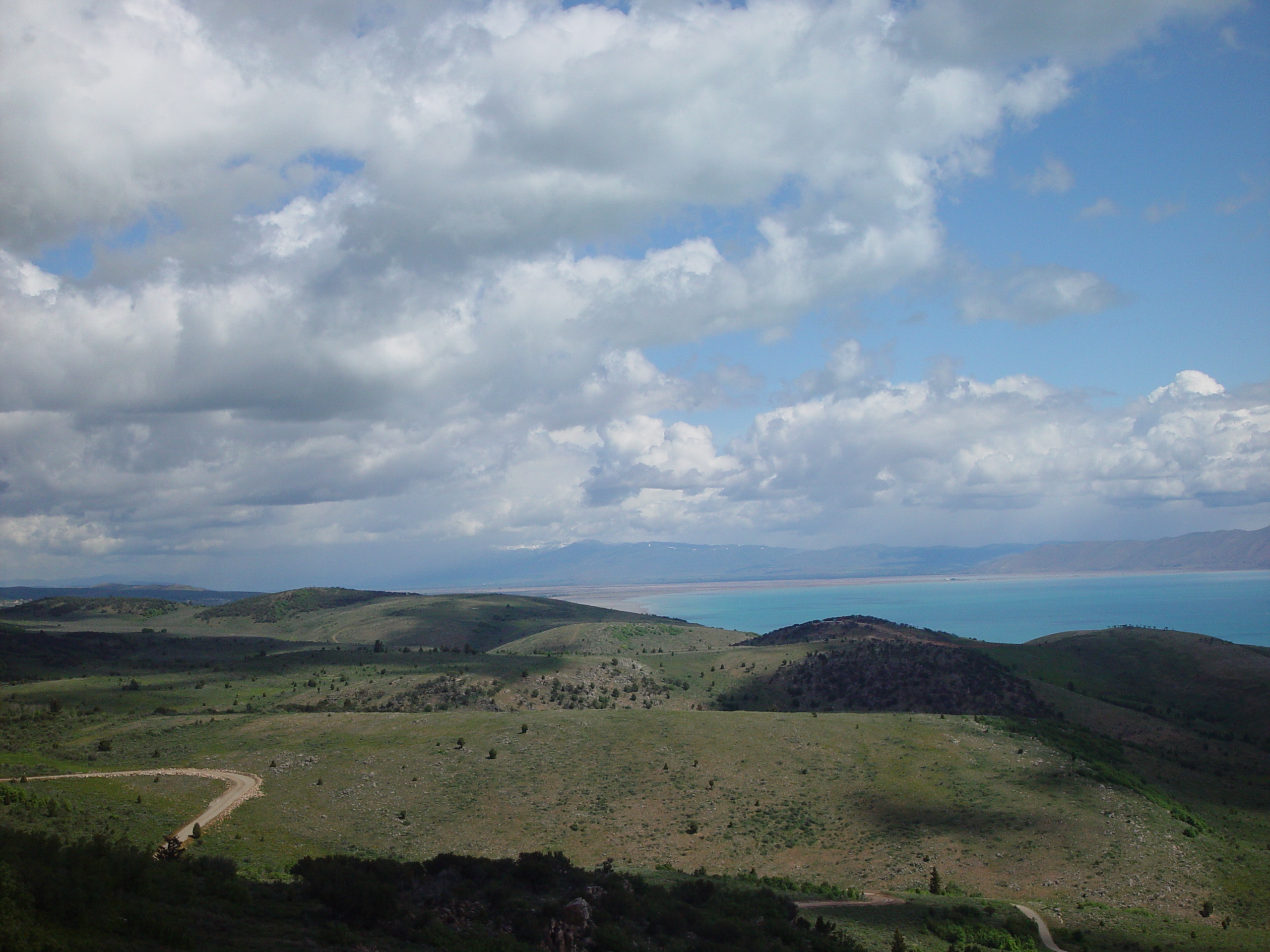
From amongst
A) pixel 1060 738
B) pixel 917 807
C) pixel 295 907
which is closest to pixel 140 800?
pixel 295 907

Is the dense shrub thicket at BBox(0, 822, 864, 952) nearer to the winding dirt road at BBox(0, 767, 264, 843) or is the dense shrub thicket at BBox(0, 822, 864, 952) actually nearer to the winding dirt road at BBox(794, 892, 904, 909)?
the winding dirt road at BBox(794, 892, 904, 909)

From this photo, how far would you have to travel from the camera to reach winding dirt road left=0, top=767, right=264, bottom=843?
31789 millimetres

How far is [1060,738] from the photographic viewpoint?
2083 inches

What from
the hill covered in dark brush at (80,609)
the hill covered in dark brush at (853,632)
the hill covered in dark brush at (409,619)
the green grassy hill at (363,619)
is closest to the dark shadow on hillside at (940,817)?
the hill covered in dark brush at (853,632)

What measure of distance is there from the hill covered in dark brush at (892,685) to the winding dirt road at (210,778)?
4617 cm

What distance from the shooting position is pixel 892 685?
75.1 metres

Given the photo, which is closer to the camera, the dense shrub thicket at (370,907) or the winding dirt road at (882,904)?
the dense shrub thicket at (370,907)

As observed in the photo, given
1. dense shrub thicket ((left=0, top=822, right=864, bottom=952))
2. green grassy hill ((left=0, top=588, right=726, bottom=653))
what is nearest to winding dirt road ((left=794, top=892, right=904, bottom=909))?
dense shrub thicket ((left=0, top=822, right=864, bottom=952))

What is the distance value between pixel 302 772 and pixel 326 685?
1273 inches

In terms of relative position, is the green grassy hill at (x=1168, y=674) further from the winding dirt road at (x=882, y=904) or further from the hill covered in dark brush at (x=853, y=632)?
the winding dirt road at (x=882, y=904)

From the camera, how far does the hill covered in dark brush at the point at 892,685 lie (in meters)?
71.4

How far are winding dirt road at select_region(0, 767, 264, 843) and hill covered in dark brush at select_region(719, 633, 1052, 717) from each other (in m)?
46.2

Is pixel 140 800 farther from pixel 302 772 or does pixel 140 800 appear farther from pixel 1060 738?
pixel 1060 738

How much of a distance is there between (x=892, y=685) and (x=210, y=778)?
59.8 meters
